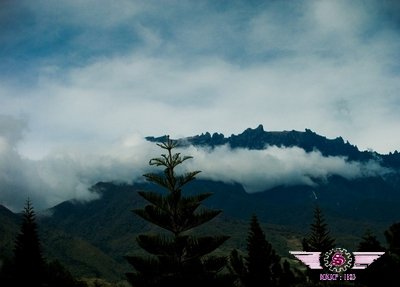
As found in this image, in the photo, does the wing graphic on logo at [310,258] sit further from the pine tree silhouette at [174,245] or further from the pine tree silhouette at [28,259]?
the pine tree silhouette at [28,259]

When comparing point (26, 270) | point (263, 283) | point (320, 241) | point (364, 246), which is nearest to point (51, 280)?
point (26, 270)

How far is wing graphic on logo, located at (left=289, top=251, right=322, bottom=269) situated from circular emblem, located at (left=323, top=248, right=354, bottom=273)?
608 millimetres

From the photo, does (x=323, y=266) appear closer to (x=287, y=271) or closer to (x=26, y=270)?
(x=26, y=270)

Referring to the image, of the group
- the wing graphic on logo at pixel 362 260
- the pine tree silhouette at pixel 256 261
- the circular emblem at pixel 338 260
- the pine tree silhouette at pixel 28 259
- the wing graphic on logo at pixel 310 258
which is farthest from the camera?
the pine tree silhouette at pixel 256 261

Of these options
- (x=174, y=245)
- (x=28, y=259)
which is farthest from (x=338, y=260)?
(x=28, y=259)

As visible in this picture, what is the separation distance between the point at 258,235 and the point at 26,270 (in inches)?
1361

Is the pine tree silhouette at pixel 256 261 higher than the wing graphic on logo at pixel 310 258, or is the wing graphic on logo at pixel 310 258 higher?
the pine tree silhouette at pixel 256 261

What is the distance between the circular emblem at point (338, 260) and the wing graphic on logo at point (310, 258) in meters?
0.61

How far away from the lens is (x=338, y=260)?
2769cm

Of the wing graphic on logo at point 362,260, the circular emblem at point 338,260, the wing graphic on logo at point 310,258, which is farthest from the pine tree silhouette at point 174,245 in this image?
the wing graphic on logo at point 362,260

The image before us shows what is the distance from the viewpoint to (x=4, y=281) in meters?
58.9

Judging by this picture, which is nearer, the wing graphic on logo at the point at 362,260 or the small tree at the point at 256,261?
the wing graphic on logo at the point at 362,260

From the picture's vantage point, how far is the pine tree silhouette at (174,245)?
27.7 meters

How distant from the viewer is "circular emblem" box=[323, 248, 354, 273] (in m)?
27.5
